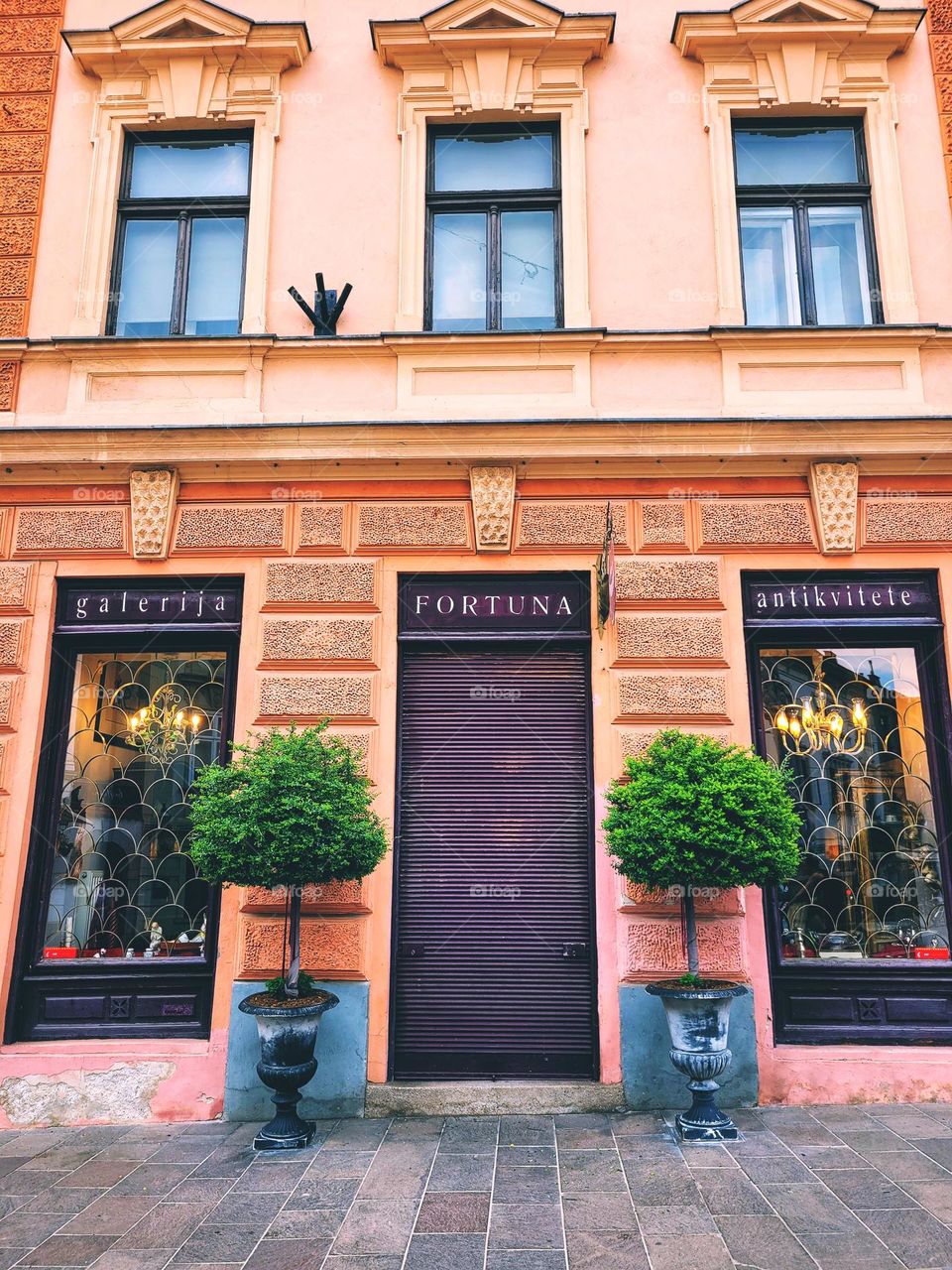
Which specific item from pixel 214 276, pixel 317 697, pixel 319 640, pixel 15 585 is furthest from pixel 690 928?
pixel 214 276

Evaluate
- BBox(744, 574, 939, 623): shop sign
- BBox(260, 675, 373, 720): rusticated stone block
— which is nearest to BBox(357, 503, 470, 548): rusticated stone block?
BBox(260, 675, 373, 720): rusticated stone block

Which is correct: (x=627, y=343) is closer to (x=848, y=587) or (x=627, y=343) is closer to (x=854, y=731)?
(x=848, y=587)

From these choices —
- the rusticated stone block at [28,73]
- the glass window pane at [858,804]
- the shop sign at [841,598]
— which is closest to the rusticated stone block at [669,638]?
the shop sign at [841,598]

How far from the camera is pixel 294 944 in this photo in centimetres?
518

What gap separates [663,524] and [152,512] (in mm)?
4010

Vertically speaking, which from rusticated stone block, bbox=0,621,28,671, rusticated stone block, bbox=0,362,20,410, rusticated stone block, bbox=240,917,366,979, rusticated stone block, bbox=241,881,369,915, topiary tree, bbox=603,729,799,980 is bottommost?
rusticated stone block, bbox=240,917,366,979

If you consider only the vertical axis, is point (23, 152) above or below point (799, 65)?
below

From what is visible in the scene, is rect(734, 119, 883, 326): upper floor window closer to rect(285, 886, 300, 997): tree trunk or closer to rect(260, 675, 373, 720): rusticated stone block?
rect(260, 675, 373, 720): rusticated stone block

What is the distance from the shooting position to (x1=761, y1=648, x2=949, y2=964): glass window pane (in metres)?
5.94

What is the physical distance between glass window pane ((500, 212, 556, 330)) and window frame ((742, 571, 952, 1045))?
2.81m

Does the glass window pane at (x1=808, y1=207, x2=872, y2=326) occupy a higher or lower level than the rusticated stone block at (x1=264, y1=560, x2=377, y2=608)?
higher

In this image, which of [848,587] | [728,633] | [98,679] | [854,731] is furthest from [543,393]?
[98,679]

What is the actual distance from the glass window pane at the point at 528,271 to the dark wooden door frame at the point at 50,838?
3.49 m

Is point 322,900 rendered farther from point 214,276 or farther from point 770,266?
point 770,266
